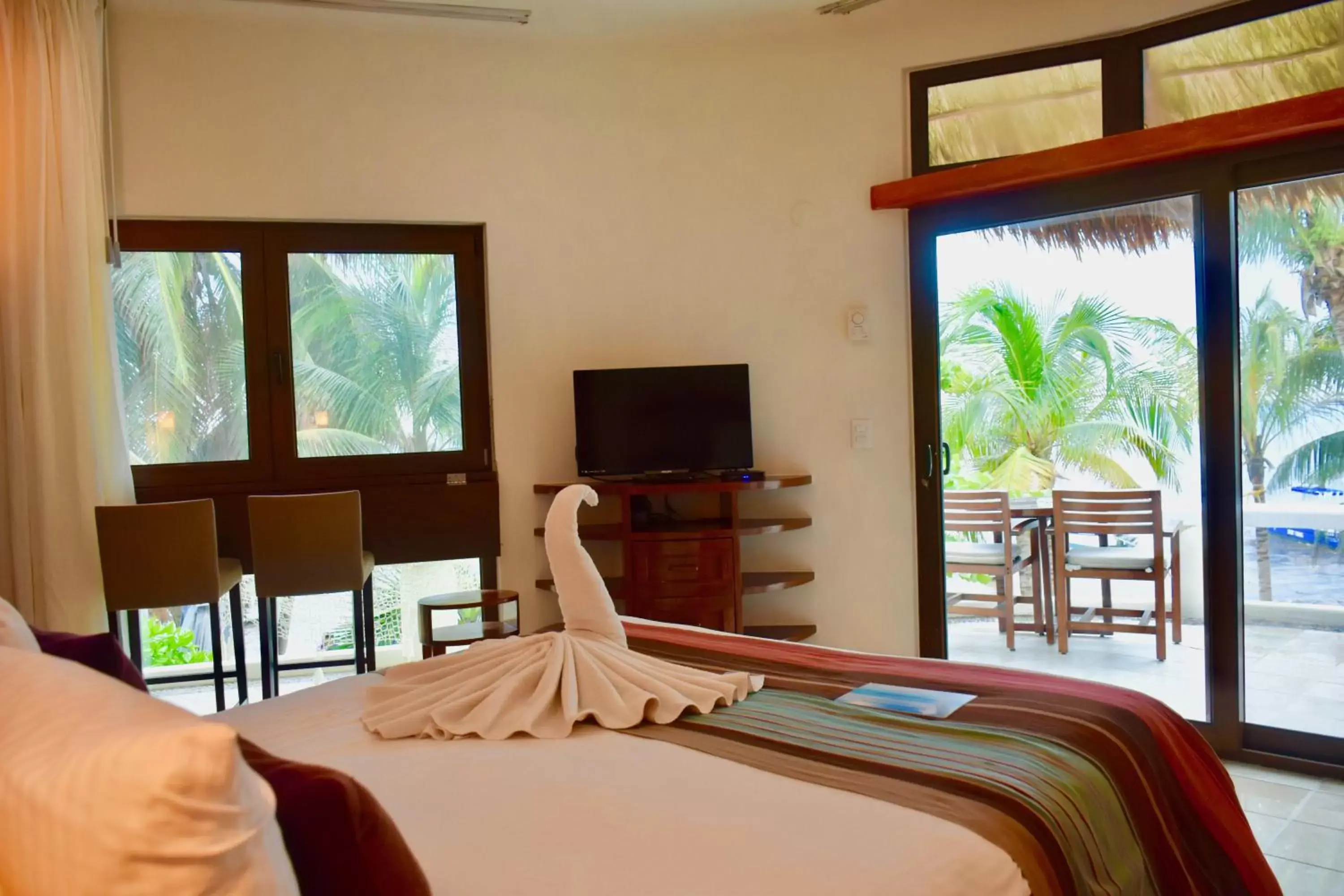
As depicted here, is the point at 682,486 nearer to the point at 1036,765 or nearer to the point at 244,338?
the point at 244,338

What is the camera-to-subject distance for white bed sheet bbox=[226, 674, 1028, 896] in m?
1.22

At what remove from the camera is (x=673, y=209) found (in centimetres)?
439

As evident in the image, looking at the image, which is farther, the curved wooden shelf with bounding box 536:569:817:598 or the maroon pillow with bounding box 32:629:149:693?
the curved wooden shelf with bounding box 536:569:817:598

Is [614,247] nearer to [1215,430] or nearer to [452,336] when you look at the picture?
[452,336]

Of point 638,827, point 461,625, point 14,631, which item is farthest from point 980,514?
point 14,631

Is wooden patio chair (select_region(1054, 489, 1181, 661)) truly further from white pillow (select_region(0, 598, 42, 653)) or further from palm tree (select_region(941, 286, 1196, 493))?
white pillow (select_region(0, 598, 42, 653))

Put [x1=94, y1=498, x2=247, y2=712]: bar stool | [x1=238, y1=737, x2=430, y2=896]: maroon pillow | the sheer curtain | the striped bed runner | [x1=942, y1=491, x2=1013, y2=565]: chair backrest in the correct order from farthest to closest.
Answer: [x1=942, y1=491, x2=1013, y2=565]: chair backrest
the sheer curtain
[x1=94, y1=498, x2=247, y2=712]: bar stool
the striped bed runner
[x1=238, y1=737, x2=430, y2=896]: maroon pillow

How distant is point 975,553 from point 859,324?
1.09m

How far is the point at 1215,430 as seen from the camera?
11.3 feet

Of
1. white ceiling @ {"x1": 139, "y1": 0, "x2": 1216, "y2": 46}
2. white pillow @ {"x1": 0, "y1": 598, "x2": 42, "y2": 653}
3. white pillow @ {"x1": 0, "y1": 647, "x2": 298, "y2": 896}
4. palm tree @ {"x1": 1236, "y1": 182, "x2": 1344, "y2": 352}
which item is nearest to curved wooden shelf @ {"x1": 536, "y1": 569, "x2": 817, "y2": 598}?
palm tree @ {"x1": 1236, "y1": 182, "x2": 1344, "y2": 352}

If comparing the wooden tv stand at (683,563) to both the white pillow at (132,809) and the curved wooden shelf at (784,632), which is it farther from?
the white pillow at (132,809)

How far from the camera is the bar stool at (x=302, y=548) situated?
3643 millimetres

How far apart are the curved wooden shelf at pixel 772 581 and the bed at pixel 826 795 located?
1.90m

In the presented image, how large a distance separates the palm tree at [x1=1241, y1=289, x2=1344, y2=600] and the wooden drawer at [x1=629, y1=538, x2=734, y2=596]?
187cm
